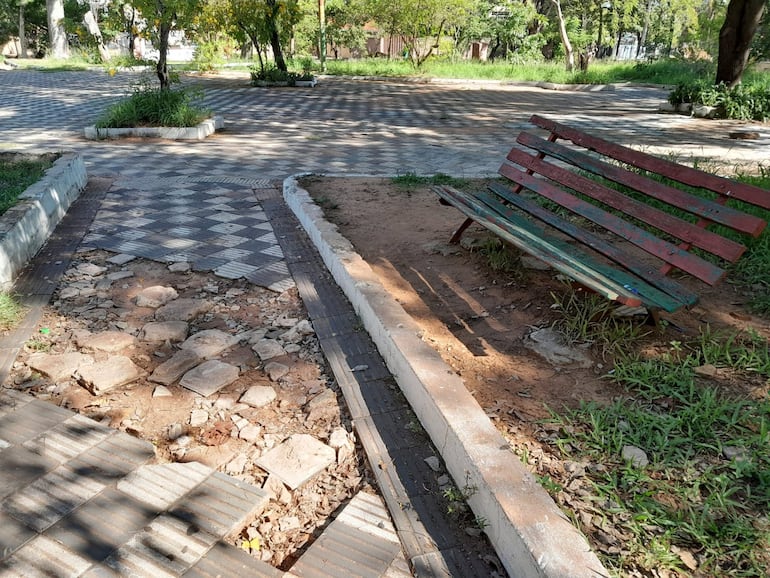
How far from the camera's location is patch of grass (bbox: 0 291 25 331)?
3.09 metres

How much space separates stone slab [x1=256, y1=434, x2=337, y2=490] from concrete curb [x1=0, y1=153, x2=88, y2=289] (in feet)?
7.65

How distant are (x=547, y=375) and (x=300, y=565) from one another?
1.41 meters

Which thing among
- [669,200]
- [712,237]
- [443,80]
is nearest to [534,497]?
[712,237]

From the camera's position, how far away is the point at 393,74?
22000 mm

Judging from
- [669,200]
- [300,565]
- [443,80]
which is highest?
[443,80]

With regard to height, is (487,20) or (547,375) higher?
(487,20)

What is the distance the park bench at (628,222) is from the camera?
262 cm

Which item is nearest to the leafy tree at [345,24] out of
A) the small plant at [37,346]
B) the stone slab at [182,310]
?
the stone slab at [182,310]

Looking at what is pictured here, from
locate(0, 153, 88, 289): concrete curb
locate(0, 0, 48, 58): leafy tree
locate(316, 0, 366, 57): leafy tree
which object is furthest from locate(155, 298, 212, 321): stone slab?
locate(0, 0, 48, 58): leafy tree

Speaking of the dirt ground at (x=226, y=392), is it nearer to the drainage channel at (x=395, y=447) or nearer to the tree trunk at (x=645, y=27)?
the drainage channel at (x=395, y=447)

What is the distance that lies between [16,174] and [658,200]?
529cm

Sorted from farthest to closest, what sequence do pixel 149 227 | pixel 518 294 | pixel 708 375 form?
pixel 149 227
pixel 518 294
pixel 708 375

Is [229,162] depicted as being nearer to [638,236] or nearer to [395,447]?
[638,236]

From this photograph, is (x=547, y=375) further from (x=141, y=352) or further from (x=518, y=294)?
(x=141, y=352)
